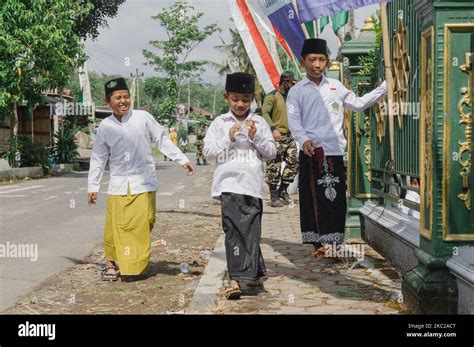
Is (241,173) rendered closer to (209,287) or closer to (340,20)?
(209,287)

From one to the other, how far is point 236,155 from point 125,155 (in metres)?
1.36

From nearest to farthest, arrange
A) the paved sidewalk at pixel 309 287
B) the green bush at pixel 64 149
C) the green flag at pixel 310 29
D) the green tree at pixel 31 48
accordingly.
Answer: the paved sidewalk at pixel 309 287, the green flag at pixel 310 29, the green tree at pixel 31 48, the green bush at pixel 64 149

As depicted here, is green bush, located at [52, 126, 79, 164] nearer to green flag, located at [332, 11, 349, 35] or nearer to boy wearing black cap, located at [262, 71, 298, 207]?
boy wearing black cap, located at [262, 71, 298, 207]

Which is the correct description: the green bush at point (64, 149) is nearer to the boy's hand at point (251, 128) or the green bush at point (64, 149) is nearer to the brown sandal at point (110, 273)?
the brown sandal at point (110, 273)

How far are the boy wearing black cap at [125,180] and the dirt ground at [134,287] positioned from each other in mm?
251

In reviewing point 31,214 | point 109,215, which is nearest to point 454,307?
point 109,215

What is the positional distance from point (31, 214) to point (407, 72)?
25.4 ft

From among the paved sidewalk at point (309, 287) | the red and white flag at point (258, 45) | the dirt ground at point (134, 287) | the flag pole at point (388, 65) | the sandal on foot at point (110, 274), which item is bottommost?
the dirt ground at point (134, 287)

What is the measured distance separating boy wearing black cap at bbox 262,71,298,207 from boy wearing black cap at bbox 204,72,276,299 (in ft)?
15.6

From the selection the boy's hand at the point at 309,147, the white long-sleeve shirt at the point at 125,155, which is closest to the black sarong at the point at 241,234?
the boy's hand at the point at 309,147

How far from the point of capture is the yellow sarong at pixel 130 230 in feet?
21.5

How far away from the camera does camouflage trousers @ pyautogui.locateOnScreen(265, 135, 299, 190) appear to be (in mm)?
11719
